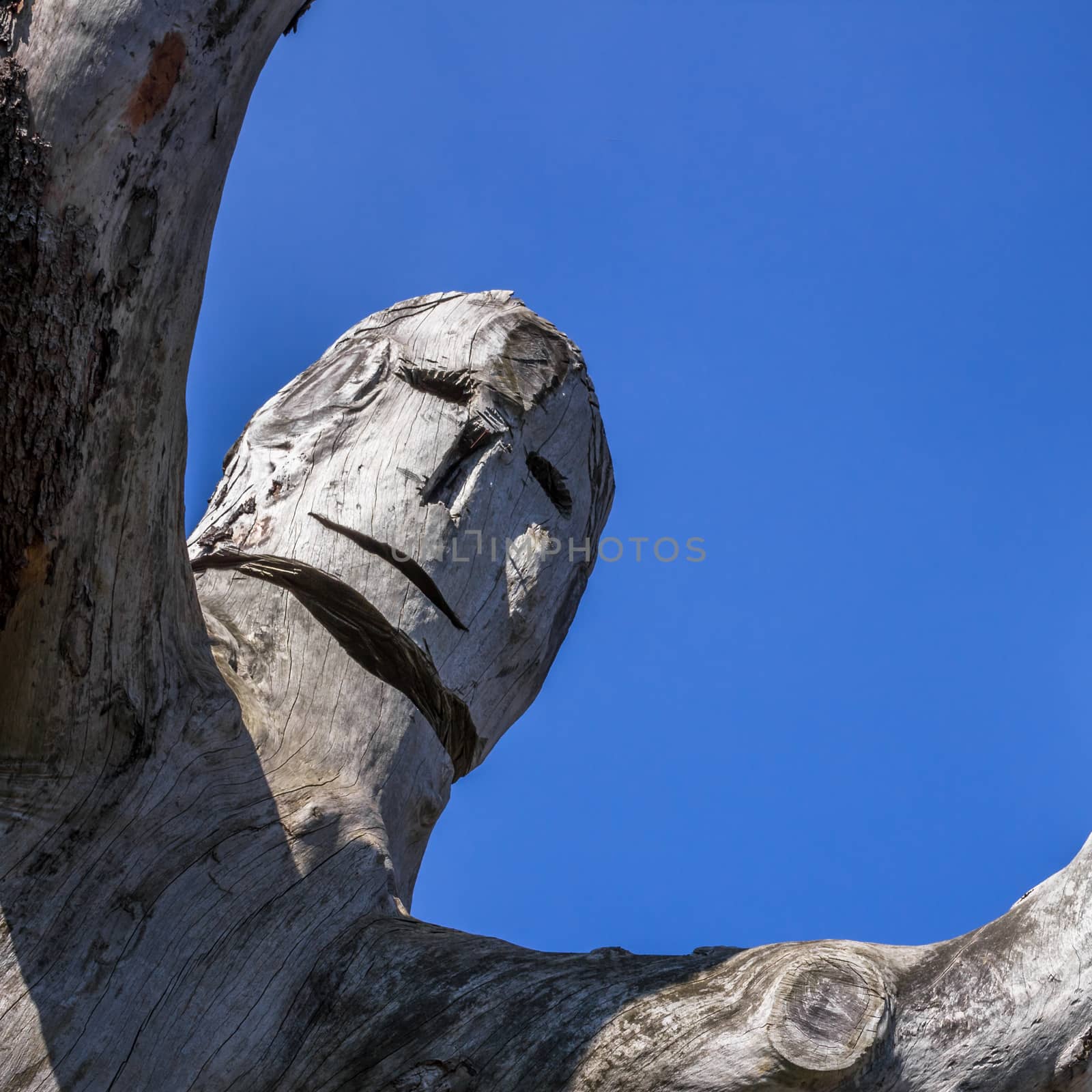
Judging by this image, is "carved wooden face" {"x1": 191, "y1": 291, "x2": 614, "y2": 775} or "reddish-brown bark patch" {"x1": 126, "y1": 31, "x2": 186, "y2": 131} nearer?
"reddish-brown bark patch" {"x1": 126, "y1": 31, "x2": 186, "y2": 131}

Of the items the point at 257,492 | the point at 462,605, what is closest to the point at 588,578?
the point at 462,605

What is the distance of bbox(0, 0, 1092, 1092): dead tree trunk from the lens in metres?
1.57

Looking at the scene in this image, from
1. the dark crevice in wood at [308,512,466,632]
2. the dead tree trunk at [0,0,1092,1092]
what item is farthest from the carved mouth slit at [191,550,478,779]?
the dead tree trunk at [0,0,1092,1092]

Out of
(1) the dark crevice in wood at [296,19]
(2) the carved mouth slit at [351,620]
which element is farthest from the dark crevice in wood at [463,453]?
(1) the dark crevice in wood at [296,19]

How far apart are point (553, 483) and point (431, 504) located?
1.79 feet

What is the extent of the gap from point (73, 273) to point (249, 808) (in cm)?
100

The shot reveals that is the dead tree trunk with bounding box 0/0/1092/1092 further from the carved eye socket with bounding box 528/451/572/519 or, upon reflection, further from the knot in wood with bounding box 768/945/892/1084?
the carved eye socket with bounding box 528/451/572/519

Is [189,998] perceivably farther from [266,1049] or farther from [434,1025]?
[434,1025]

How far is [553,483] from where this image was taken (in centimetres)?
341

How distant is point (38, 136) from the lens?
1497mm

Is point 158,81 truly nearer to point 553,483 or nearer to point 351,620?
point 351,620

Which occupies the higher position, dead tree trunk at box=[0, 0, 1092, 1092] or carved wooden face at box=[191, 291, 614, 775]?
carved wooden face at box=[191, 291, 614, 775]

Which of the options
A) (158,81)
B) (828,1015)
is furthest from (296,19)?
(828,1015)

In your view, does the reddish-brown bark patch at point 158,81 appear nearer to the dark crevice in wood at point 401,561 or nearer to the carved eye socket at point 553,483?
the dark crevice in wood at point 401,561
